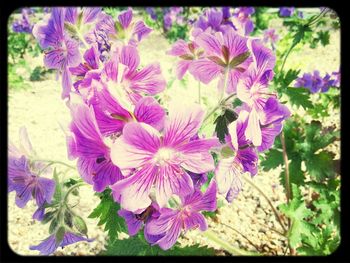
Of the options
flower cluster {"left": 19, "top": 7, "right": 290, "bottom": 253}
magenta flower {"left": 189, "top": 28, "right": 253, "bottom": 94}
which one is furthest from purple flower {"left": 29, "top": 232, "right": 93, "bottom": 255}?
magenta flower {"left": 189, "top": 28, "right": 253, "bottom": 94}

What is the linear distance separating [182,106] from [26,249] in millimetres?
1848

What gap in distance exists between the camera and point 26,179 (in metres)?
1.07

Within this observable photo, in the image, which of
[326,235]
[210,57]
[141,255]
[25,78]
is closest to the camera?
[210,57]

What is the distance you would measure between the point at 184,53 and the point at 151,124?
515 millimetres

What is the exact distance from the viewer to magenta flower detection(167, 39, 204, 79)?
1.26m

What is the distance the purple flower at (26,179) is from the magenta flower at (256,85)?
0.49 metres

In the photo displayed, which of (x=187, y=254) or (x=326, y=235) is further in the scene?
(x=326, y=235)

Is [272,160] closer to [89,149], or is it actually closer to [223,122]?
[223,122]

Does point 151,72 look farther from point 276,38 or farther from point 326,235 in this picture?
point 276,38

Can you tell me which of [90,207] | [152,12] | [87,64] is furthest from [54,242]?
[152,12]

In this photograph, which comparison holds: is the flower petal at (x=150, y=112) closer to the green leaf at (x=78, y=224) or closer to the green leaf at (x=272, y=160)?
the green leaf at (x=78, y=224)

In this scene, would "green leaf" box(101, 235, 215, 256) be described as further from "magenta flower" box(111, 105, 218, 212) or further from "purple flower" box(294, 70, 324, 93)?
"purple flower" box(294, 70, 324, 93)

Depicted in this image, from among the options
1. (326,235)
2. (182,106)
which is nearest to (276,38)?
(326,235)

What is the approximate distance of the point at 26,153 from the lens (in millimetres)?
1089
